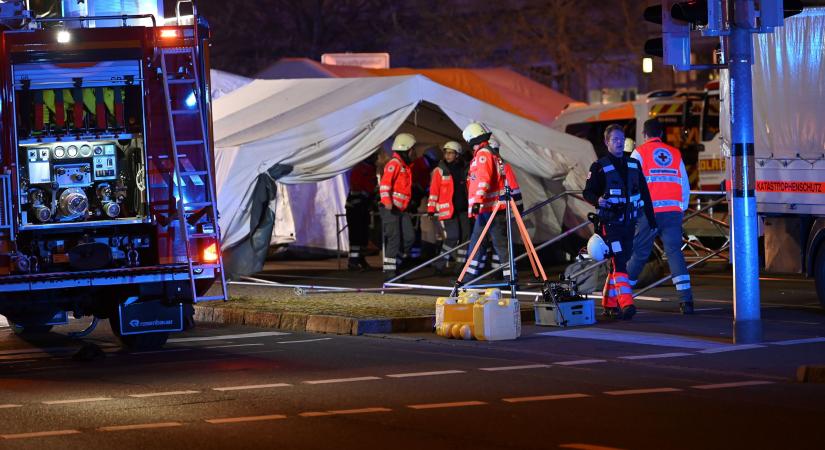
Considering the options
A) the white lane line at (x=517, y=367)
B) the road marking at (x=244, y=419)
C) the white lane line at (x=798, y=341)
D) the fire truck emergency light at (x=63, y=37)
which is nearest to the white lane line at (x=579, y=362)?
the white lane line at (x=517, y=367)

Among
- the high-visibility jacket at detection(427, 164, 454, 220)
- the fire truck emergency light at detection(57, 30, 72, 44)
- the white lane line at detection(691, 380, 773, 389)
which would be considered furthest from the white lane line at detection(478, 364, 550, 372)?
the high-visibility jacket at detection(427, 164, 454, 220)

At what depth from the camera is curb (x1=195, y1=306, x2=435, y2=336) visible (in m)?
14.1

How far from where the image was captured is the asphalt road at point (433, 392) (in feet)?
27.6

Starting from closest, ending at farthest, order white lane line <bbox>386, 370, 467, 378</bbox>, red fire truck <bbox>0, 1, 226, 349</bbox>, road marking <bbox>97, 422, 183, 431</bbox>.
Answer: road marking <bbox>97, 422, 183, 431</bbox>, white lane line <bbox>386, 370, 467, 378</bbox>, red fire truck <bbox>0, 1, 226, 349</bbox>

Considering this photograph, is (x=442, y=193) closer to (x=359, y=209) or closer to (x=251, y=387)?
(x=359, y=209)

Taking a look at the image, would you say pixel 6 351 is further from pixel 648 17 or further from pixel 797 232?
pixel 797 232

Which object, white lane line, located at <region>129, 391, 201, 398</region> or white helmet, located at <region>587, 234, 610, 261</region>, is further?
white helmet, located at <region>587, 234, 610, 261</region>

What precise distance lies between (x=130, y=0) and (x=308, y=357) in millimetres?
3948

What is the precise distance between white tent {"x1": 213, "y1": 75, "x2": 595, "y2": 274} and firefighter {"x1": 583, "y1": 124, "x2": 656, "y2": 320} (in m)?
5.94

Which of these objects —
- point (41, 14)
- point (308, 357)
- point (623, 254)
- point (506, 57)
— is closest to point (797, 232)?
point (623, 254)

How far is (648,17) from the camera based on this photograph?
41.0ft

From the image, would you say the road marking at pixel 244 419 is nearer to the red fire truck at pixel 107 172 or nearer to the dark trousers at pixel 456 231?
the red fire truck at pixel 107 172

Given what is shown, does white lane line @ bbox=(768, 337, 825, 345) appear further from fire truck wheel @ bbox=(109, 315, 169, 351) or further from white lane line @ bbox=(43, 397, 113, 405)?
white lane line @ bbox=(43, 397, 113, 405)

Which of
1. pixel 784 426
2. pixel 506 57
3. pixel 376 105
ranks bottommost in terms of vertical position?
pixel 784 426
